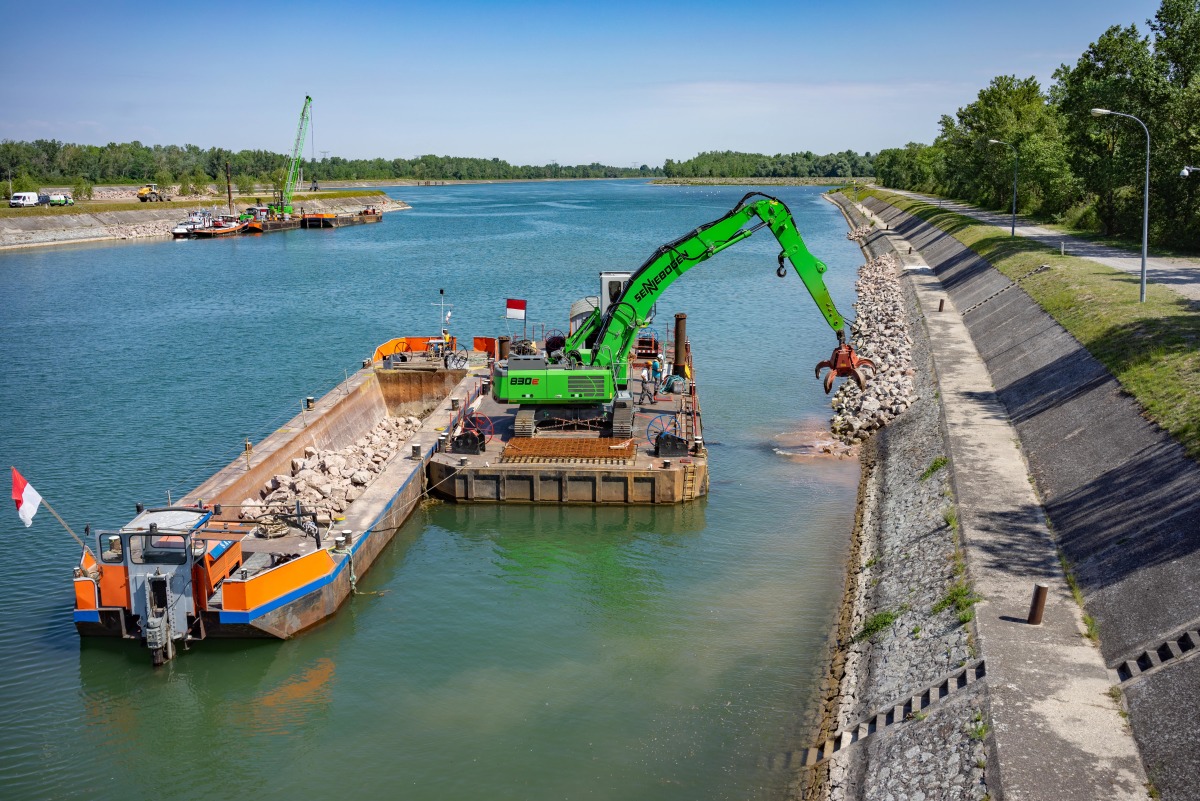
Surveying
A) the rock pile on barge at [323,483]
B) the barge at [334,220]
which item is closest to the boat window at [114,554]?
the rock pile on barge at [323,483]

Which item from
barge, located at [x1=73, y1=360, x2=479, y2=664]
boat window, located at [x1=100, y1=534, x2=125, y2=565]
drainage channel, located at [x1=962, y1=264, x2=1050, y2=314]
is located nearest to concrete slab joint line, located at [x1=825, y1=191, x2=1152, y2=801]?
barge, located at [x1=73, y1=360, x2=479, y2=664]

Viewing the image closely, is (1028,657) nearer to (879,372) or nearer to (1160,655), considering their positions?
(1160,655)

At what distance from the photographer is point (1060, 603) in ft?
53.0

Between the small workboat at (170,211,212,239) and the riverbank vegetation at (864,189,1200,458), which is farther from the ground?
the small workboat at (170,211,212,239)

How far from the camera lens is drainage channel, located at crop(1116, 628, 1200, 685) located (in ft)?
44.1

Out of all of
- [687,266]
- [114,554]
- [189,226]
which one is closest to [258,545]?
[114,554]

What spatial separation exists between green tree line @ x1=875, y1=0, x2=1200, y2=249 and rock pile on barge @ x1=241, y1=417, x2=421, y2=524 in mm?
37975

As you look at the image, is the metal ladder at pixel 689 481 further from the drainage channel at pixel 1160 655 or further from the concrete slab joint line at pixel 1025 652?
the drainage channel at pixel 1160 655

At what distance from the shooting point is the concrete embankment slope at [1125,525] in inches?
494

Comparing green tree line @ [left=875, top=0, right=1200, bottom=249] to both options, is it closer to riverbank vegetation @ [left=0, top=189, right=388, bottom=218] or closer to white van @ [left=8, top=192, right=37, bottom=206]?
riverbank vegetation @ [left=0, top=189, right=388, bottom=218]

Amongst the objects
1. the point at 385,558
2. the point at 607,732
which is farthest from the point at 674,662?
the point at 385,558

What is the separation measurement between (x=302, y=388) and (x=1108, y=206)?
44792 mm

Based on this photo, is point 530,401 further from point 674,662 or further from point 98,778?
point 98,778

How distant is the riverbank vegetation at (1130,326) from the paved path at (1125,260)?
2.59ft
